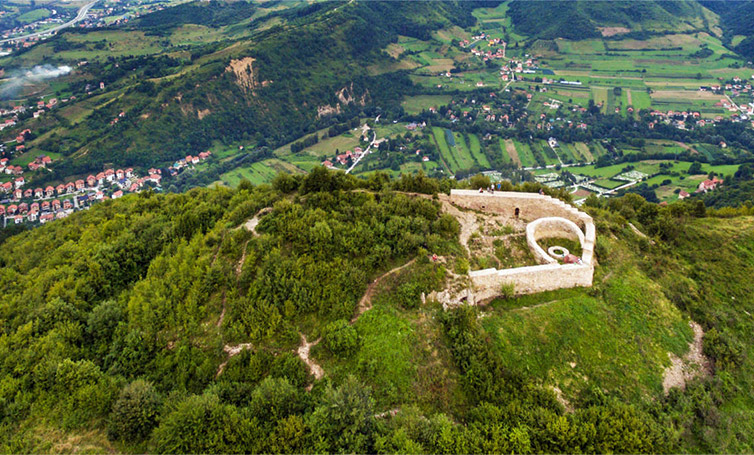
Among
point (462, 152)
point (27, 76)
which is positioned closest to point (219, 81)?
point (27, 76)

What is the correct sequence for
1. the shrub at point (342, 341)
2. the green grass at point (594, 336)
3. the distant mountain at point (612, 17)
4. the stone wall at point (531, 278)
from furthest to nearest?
the distant mountain at point (612, 17), the stone wall at point (531, 278), the green grass at point (594, 336), the shrub at point (342, 341)

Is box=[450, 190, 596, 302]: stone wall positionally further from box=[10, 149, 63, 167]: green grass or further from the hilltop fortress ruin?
box=[10, 149, 63, 167]: green grass

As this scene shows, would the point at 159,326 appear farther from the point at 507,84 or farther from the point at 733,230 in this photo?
the point at 507,84

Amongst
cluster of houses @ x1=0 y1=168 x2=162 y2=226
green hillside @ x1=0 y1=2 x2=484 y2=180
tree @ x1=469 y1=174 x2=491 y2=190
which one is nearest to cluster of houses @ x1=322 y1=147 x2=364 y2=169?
green hillside @ x1=0 y1=2 x2=484 y2=180

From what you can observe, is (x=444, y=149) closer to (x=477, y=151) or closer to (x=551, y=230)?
(x=477, y=151)

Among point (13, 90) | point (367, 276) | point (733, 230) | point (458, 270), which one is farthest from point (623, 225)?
point (13, 90)

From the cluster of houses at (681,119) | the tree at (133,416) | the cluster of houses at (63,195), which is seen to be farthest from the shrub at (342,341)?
the cluster of houses at (681,119)

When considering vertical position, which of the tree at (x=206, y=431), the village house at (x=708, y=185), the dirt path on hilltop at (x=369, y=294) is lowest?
the village house at (x=708, y=185)

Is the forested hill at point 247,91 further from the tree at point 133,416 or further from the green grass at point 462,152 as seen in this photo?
the tree at point 133,416
